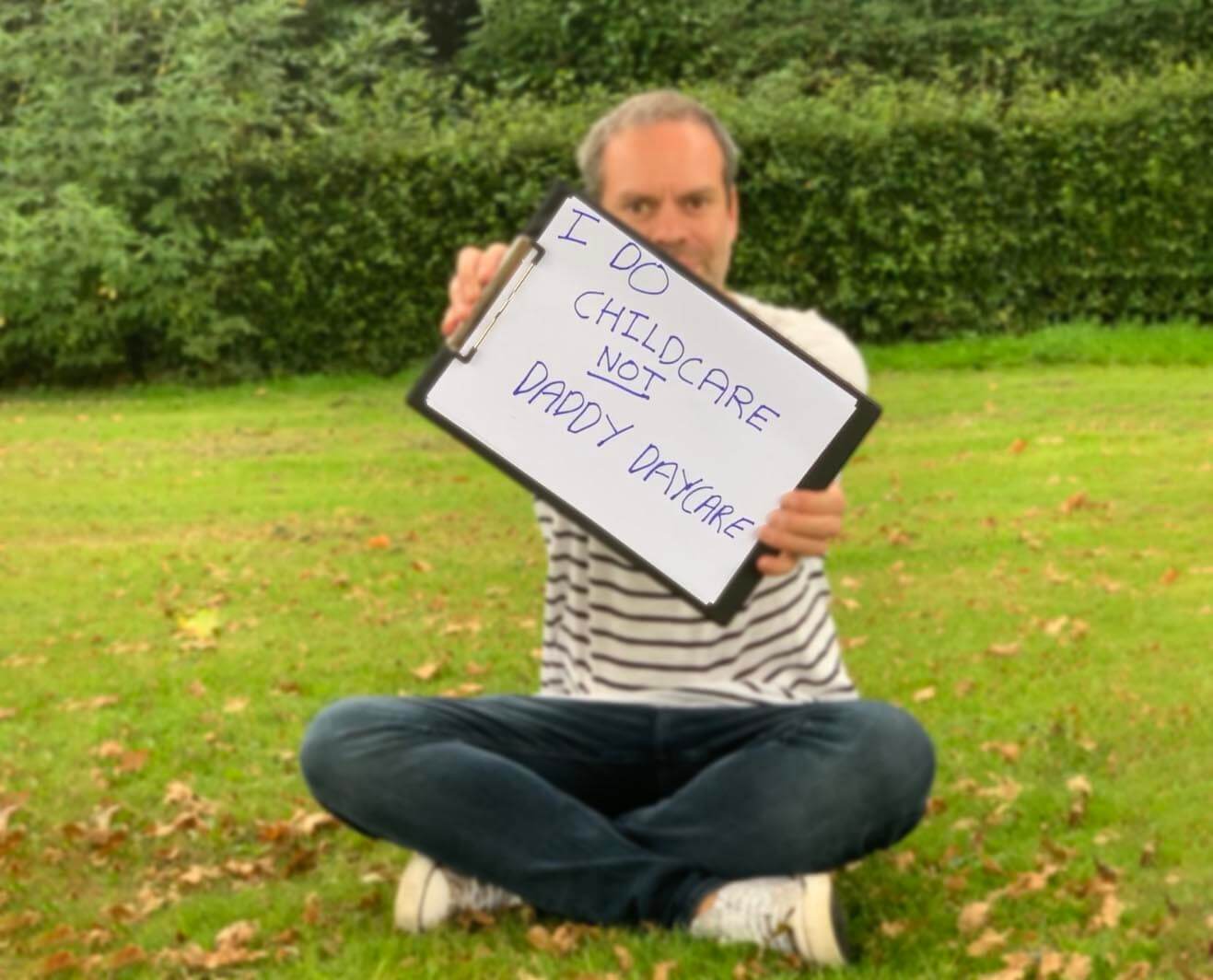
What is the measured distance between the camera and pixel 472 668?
651cm

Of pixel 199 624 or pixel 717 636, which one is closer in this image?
pixel 717 636

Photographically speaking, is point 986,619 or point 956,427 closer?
point 986,619

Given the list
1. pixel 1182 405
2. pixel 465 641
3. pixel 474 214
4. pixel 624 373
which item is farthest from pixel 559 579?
pixel 474 214

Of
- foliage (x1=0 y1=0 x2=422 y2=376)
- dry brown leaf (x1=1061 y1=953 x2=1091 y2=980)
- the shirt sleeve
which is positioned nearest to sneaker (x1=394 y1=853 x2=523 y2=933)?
dry brown leaf (x1=1061 y1=953 x2=1091 y2=980)

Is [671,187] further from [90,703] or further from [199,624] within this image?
[199,624]

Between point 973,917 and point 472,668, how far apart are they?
2.91m

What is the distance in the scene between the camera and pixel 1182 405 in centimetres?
1211

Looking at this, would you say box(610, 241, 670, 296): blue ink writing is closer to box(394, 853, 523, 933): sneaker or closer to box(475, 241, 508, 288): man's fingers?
box(475, 241, 508, 288): man's fingers

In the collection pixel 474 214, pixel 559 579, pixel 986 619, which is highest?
pixel 559 579

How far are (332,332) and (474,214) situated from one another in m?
1.48

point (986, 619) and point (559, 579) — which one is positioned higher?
point (559, 579)

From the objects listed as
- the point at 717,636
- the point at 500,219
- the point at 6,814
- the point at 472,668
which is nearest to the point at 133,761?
the point at 6,814

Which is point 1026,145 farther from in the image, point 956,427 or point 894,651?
point 894,651

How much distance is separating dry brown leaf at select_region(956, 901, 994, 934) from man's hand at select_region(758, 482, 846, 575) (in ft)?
2.77
